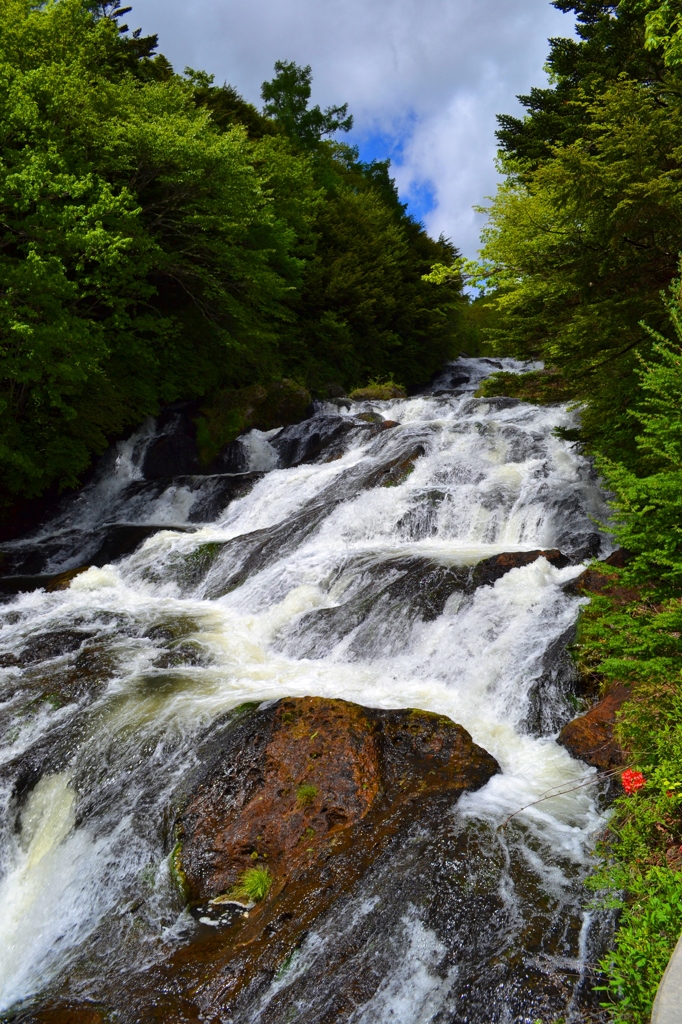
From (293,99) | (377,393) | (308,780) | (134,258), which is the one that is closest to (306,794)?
(308,780)

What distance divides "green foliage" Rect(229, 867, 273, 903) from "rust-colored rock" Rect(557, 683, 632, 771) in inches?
100

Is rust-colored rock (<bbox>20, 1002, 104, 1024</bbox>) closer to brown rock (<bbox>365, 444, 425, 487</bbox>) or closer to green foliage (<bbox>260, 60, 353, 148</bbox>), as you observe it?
brown rock (<bbox>365, 444, 425, 487</bbox>)

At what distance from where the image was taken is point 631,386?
668 cm

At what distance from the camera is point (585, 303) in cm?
684

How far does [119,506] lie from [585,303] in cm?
1162

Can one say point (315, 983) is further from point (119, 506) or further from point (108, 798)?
point (119, 506)

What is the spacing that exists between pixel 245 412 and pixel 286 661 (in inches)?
452

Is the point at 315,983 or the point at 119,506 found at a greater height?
the point at 119,506

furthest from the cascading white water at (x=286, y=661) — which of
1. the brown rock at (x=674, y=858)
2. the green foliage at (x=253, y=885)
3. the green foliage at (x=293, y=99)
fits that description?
the green foliage at (x=293, y=99)

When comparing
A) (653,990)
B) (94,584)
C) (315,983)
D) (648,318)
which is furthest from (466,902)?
(94,584)

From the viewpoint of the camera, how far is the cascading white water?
13.0 ft

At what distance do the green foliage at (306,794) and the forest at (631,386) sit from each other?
194 centimetres

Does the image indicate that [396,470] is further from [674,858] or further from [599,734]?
[674,858]

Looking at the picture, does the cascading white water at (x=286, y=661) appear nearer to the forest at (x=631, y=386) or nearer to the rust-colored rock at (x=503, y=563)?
the rust-colored rock at (x=503, y=563)
